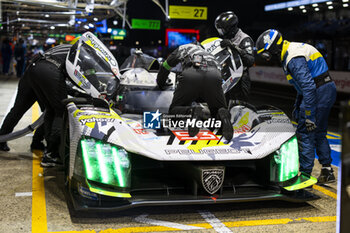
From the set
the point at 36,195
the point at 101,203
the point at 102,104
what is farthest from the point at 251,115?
the point at 36,195

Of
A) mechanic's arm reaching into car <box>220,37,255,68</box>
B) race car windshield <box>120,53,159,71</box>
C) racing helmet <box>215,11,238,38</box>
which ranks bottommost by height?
race car windshield <box>120,53,159,71</box>

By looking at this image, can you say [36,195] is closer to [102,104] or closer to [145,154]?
[102,104]

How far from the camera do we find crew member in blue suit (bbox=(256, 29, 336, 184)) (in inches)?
216

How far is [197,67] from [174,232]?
1898mm

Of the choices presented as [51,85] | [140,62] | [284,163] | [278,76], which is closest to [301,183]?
[284,163]

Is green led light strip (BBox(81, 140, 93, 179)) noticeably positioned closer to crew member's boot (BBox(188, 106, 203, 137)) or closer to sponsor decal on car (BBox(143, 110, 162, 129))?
sponsor decal on car (BBox(143, 110, 162, 129))

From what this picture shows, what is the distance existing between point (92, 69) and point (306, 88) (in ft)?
8.49

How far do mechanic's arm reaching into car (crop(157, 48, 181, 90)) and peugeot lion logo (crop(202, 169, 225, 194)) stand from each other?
5.85ft

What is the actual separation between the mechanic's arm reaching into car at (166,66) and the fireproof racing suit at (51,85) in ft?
4.15

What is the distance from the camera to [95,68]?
5863 mm

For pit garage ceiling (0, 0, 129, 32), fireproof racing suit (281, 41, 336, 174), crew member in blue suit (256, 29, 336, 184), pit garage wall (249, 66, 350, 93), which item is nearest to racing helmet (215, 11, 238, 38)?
crew member in blue suit (256, 29, 336, 184)

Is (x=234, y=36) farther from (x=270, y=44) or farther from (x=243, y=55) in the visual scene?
(x=270, y=44)

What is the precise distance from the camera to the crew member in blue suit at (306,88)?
5488 millimetres

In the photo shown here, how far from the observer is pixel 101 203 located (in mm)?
4145
